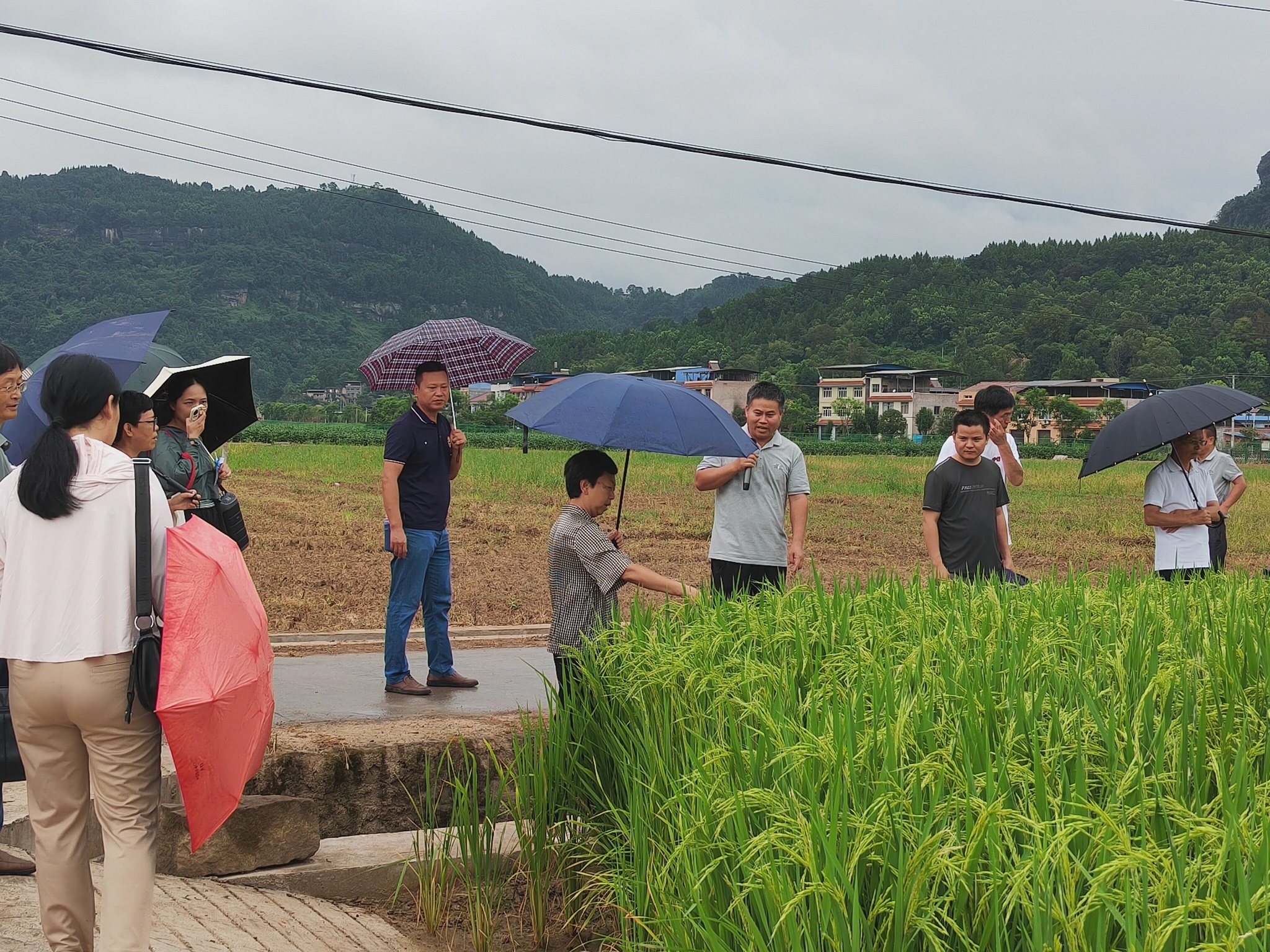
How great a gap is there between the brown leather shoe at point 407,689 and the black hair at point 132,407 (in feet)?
8.78

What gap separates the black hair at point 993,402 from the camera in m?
6.46

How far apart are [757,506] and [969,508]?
1201mm

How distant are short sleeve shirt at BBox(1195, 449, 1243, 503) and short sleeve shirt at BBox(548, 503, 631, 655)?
4004mm

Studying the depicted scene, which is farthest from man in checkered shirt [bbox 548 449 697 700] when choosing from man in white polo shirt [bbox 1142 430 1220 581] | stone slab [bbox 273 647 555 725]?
man in white polo shirt [bbox 1142 430 1220 581]

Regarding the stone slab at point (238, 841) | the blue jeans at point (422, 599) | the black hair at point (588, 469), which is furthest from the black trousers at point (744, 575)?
the stone slab at point (238, 841)

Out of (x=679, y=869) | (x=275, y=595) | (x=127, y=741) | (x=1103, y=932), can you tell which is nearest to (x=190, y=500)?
(x=127, y=741)

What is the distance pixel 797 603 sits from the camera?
4609 mm

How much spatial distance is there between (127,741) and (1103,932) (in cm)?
253

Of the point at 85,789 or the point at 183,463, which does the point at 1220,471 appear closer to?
the point at 183,463

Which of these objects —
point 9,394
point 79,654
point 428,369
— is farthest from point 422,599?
point 79,654

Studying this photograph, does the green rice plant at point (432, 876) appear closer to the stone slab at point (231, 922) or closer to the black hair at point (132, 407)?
the stone slab at point (231, 922)

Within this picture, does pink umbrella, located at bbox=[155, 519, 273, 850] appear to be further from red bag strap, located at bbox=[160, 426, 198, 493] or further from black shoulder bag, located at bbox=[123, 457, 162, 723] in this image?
red bag strap, located at bbox=[160, 426, 198, 493]

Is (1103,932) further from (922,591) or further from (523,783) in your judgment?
(922,591)

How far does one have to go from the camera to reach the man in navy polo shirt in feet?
20.4
